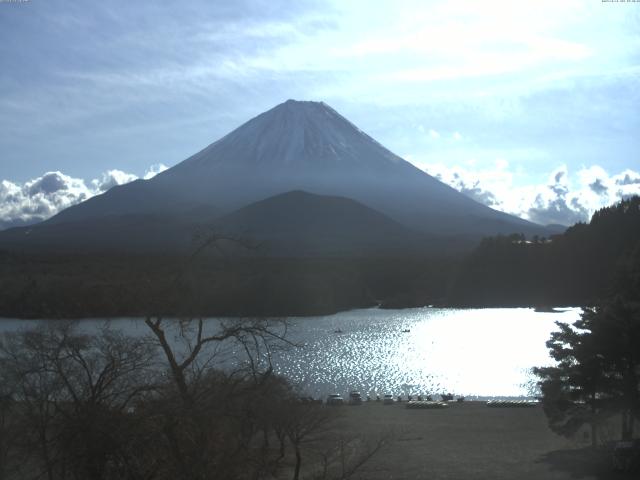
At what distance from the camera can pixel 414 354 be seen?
28.4m

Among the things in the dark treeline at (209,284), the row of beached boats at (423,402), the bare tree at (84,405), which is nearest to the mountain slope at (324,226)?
the dark treeline at (209,284)

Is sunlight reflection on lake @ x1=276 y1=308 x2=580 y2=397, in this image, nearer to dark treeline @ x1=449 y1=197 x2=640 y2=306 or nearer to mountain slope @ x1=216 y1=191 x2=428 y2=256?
dark treeline @ x1=449 y1=197 x2=640 y2=306

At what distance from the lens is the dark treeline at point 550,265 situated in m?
52.2

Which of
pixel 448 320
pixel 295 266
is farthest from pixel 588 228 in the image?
pixel 295 266

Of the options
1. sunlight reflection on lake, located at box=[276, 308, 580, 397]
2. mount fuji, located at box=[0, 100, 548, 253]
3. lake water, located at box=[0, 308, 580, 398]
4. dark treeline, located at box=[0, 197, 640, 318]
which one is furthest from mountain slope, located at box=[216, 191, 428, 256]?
lake water, located at box=[0, 308, 580, 398]

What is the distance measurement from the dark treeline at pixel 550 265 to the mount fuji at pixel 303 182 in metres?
24.0

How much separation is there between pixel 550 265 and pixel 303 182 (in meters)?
48.4

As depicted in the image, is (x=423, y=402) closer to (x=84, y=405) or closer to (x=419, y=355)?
(x=419, y=355)

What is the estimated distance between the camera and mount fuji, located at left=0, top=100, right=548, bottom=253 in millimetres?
89188

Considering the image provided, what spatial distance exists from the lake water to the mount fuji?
42.8 m

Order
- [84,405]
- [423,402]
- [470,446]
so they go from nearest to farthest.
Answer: [84,405], [470,446], [423,402]

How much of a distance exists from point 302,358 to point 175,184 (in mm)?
74379

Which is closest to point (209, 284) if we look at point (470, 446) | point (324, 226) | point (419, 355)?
point (470, 446)

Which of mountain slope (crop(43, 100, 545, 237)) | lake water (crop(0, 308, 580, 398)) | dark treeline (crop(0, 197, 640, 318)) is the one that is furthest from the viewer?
mountain slope (crop(43, 100, 545, 237))
